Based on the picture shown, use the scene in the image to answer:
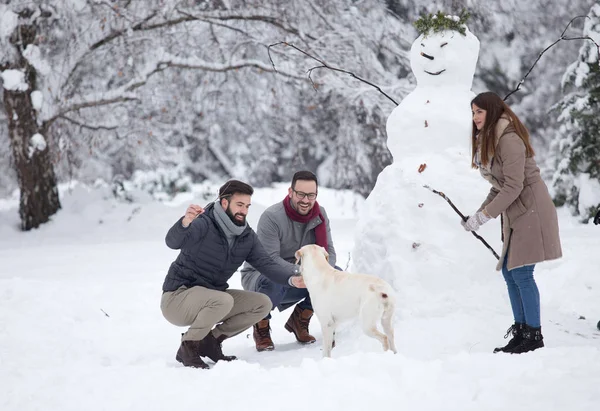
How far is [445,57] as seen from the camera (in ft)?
16.5

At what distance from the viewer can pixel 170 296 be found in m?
4.20

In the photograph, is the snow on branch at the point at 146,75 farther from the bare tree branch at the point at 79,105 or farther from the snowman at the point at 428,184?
the snowman at the point at 428,184

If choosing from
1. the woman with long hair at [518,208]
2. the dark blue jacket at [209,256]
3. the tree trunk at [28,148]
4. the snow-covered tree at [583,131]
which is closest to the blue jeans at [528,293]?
the woman with long hair at [518,208]

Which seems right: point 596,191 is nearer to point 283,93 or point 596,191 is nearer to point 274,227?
point 283,93

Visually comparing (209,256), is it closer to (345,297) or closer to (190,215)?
(190,215)

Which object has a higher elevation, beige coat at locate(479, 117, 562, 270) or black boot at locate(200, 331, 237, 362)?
beige coat at locate(479, 117, 562, 270)

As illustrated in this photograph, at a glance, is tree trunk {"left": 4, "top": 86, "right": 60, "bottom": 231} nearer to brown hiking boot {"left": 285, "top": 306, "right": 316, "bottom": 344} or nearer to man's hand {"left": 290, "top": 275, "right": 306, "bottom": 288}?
brown hiking boot {"left": 285, "top": 306, "right": 316, "bottom": 344}

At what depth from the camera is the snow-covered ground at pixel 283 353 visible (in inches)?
110

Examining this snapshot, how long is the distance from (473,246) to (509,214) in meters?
0.94

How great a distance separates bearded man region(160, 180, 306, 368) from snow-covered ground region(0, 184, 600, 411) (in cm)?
32

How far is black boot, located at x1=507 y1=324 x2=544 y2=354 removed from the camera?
3.68 metres

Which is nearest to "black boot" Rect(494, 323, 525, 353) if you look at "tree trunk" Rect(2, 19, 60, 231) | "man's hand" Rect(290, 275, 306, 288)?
"man's hand" Rect(290, 275, 306, 288)

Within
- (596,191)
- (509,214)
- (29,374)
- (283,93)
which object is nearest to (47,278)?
(29,374)

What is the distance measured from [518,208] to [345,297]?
46.0 inches
